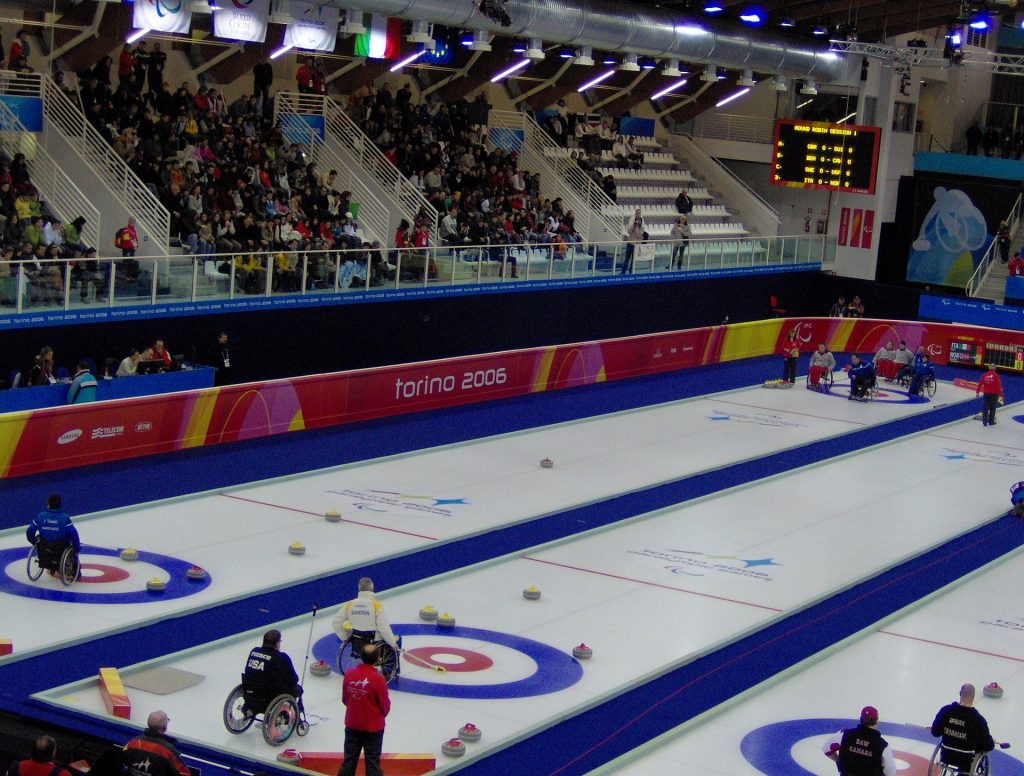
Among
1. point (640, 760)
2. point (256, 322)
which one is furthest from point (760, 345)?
point (640, 760)

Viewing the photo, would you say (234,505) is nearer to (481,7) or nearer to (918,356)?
(481,7)

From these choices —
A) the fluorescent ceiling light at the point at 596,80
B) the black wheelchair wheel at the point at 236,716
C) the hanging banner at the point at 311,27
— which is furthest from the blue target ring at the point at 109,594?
the fluorescent ceiling light at the point at 596,80

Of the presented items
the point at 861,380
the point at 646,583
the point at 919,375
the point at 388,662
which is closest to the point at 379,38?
the point at 861,380

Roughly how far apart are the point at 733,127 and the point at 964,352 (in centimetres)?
1229

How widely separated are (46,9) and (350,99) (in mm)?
8830

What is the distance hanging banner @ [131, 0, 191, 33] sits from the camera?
27078mm

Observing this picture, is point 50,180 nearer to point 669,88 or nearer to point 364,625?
point 364,625

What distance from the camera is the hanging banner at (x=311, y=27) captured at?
2981cm

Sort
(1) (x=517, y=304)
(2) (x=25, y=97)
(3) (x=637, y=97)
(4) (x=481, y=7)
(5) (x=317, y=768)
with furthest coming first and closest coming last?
1. (3) (x=637, y=97)
2. (1) (x=517, y=304)
3. (4) (x=481, y=7)
4. (2) (x=25, y=97)
5. (5) (x=317, y=768)

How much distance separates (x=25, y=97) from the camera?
1097 inches

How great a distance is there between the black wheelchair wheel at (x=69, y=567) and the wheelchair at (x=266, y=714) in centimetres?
464

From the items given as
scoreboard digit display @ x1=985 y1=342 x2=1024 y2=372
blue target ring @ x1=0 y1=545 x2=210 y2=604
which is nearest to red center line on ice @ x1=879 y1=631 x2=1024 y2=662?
blue target ring @ x1=0 y1=545 x2=210 y2=604

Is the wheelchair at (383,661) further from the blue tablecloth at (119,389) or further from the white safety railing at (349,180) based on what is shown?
the white safety railing at (349,180)

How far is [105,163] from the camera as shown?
1113 inches
